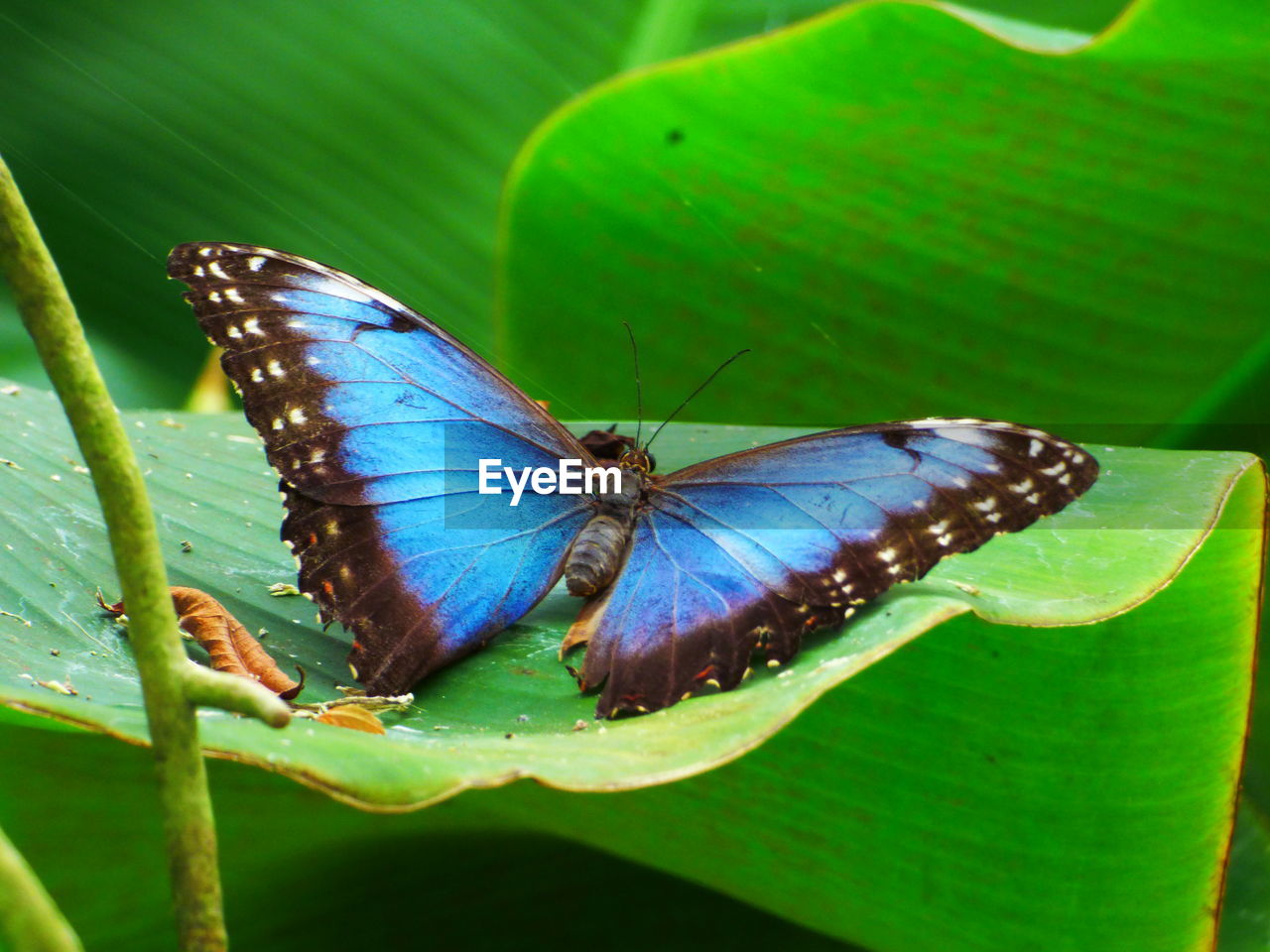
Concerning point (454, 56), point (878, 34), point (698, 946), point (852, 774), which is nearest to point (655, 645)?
point (852, 774)

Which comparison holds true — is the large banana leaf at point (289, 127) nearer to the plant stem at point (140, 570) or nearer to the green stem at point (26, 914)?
the plant stem at point (140, 570)

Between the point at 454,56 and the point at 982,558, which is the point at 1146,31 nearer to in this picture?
the point at 982,558

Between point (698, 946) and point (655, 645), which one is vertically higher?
point (655, 645)

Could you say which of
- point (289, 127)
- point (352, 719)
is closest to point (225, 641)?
point (352, 719)

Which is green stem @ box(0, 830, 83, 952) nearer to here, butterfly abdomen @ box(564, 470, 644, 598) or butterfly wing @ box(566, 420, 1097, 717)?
butterfly wing @ box(566, 420, 1097, 717)

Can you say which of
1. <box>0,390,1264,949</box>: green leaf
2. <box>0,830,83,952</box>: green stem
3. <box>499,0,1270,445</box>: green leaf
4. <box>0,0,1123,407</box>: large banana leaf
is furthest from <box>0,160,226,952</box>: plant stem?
<box>0,0,1123,407</box>: large banana leaf

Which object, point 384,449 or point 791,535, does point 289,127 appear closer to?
point 384,449

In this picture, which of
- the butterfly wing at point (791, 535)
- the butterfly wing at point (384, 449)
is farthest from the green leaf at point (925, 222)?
the butterfly wing at point (791, 535)
